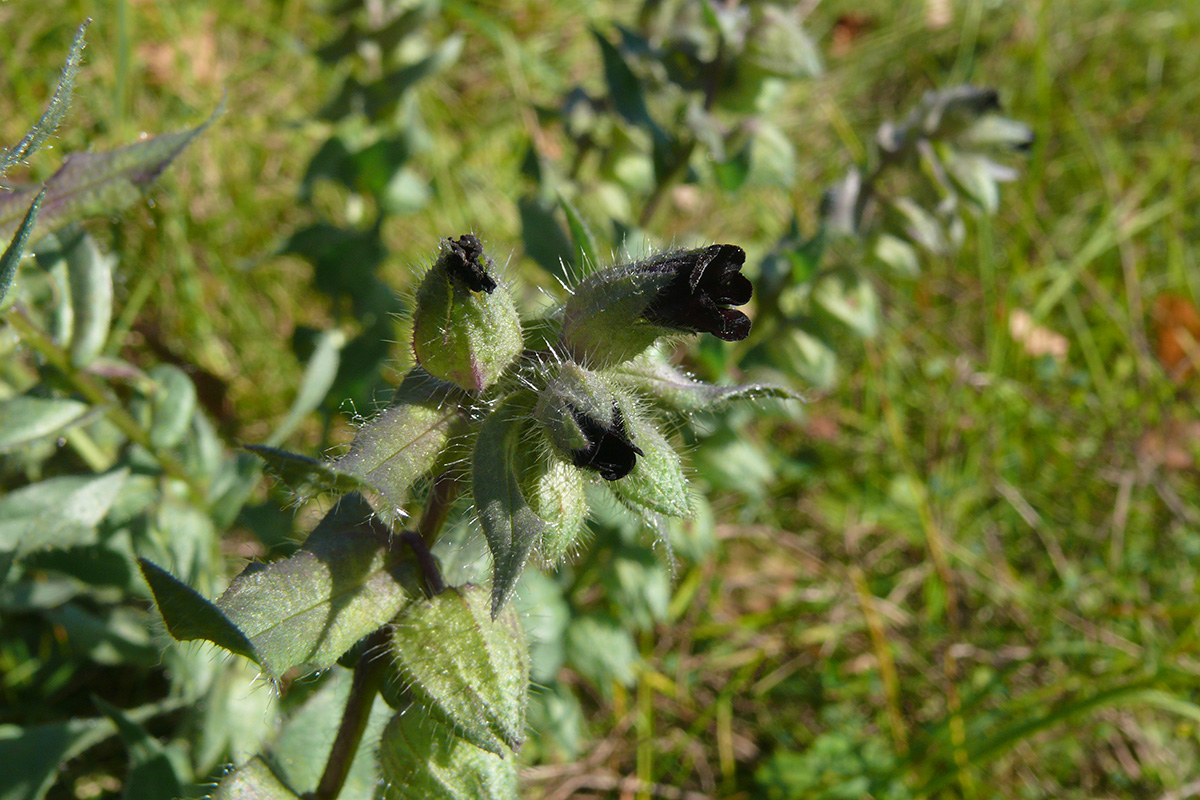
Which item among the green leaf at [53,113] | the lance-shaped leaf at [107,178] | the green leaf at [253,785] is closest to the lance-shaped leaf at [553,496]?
the green leaf at [253,785]

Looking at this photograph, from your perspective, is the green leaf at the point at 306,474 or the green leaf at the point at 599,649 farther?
the green leaf at the point at 599,649

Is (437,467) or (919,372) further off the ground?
(437,467)

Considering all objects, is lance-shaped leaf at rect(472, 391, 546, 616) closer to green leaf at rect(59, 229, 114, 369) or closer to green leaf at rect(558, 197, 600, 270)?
green leaf at rect(558, 197, 600, 270)

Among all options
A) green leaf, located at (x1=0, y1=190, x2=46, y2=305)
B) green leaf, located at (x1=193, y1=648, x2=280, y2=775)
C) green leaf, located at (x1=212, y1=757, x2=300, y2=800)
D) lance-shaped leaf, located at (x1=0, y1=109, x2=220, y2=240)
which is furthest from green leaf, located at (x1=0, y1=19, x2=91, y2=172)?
green leaf, located at (x1=193, y1=648, x2=280, y2=775)

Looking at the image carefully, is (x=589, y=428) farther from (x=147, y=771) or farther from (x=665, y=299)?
(x=147, y=771)

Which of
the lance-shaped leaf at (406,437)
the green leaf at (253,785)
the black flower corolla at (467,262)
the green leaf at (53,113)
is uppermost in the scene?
the green leaf at (53,113)

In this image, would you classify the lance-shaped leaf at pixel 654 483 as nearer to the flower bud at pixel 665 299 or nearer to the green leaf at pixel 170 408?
the flower bud at pixel 665 299

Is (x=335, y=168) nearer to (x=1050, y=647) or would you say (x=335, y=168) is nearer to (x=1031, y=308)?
(x=1050, y=647)

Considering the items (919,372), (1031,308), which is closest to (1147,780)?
(919,372)
